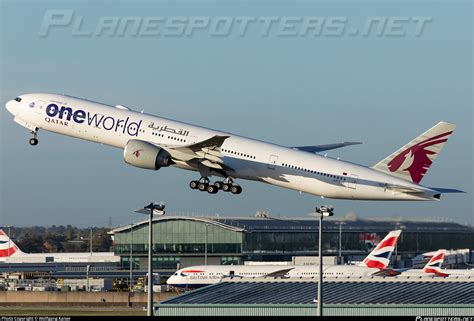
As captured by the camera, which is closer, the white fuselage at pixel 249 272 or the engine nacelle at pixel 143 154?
the engine nacelle at pixel 143 154

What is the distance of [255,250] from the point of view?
19675 centimetres

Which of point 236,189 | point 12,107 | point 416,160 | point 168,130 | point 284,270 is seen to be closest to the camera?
point 416,160

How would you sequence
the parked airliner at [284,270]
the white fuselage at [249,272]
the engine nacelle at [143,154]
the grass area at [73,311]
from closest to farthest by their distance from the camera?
the engine nacelle at [143,154] → the grass area at [73,311] → the white fuselage at [249,272] → the parked airliner at [284,270]

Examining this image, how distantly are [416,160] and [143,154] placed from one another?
2349 centimetres

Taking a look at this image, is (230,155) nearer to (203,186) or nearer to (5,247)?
(203,186)

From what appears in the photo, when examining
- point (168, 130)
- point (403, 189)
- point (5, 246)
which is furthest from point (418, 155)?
point (5, 246)

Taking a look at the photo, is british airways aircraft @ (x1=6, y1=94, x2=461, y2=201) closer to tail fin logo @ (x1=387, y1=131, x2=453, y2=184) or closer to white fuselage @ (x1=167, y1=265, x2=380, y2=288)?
tail fin logo @ (x1=387, y1=131, x2=453, y2=184)

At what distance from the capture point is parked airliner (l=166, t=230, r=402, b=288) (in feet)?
443

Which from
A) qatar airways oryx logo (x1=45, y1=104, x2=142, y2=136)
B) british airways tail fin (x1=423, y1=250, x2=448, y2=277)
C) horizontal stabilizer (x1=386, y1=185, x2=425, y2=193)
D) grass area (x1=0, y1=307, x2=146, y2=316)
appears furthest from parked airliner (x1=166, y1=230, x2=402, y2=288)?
horizontal stabilizer (x1=386, y1=185, x2=425, y2=193)

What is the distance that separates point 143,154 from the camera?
103125 millimetres

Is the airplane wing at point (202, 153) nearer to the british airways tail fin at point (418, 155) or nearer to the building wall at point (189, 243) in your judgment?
the british airways tail fin at point (418, 155)

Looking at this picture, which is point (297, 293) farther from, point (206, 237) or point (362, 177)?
point (206, 237)

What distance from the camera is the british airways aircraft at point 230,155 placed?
325 feet

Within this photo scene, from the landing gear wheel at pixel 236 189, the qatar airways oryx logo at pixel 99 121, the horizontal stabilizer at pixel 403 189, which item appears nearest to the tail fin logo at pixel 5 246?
the qatar airways oryx logo at pixel 99 121
